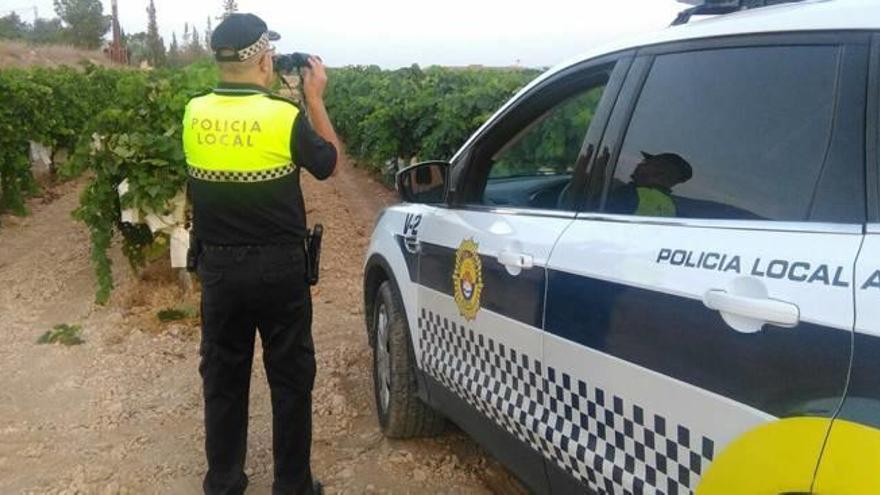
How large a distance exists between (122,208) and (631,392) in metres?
5.47

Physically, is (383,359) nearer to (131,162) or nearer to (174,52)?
(131,162)

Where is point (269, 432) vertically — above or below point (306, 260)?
below

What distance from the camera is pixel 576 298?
2391mm

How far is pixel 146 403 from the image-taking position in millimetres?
4902

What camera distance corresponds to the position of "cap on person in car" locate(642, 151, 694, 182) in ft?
7.50

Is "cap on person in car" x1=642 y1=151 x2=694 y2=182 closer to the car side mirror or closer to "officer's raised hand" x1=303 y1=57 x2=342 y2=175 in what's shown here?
the car side mirror

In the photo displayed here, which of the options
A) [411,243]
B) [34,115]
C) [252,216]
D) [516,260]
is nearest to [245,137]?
[252,216]

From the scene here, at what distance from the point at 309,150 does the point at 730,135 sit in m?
1.57

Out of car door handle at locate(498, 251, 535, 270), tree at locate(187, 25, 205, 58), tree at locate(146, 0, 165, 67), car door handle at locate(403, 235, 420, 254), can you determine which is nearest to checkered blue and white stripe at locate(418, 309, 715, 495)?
car door handle at locate(498, 251, 535, 270)

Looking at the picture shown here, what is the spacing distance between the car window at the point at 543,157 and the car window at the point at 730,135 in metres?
0.33

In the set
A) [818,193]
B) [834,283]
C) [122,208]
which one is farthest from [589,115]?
[122,208]

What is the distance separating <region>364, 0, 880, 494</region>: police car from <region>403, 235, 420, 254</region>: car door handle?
16.2 inches

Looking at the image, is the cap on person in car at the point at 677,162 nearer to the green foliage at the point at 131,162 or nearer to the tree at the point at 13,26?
the green foliage at the point at 131,162

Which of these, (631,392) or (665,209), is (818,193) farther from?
(631,392)
